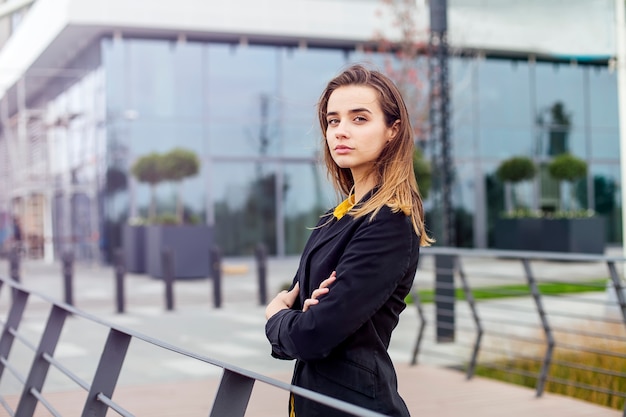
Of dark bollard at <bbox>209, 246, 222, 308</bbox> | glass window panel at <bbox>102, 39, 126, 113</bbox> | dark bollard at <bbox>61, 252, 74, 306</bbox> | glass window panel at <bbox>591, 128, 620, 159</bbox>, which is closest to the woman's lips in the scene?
dark bollard at <bbox>61, 252, 74, 306</bbox>

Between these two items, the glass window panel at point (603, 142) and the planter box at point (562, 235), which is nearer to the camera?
the planter box at point (562, 235)

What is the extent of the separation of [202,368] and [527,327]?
3.66 m

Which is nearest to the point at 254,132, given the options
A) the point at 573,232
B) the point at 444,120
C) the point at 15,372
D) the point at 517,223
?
the point at 517,223

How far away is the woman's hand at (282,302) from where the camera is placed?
2158 millimetres

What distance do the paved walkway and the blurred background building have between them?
24.9 ft

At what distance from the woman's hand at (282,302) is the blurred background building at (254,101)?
1559 centimetres

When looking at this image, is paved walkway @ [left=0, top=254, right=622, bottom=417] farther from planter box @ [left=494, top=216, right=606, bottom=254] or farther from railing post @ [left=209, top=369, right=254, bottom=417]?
planter box @ [left=494, top=216, right=606, bottom=254]

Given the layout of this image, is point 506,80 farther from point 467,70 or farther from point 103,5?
point 103,5

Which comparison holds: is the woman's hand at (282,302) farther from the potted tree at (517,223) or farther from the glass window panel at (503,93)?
the glass window panel at (503,93)

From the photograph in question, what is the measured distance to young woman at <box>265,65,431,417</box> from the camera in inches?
76.2

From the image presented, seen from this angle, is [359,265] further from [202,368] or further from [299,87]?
[299,87]

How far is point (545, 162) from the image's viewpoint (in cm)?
2436

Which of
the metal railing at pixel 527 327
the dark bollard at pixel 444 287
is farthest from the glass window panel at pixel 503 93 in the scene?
the dark bollard at pixel 444 287

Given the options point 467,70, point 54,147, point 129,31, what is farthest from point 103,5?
point 467,70
